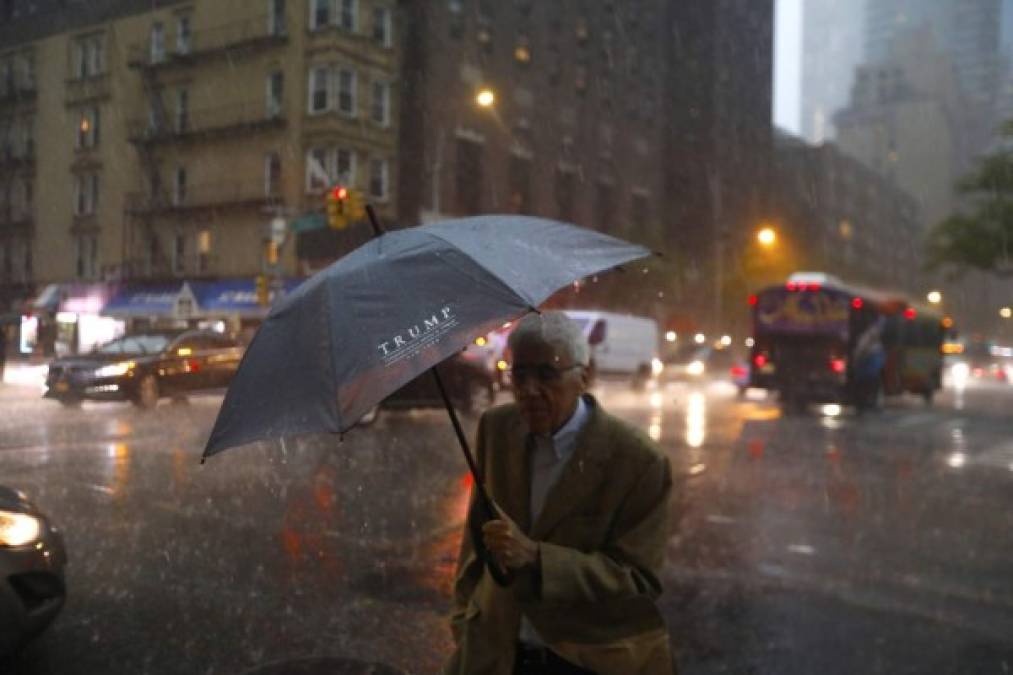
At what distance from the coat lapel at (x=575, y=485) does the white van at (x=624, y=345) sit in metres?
23.0

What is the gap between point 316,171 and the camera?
33.3 meters

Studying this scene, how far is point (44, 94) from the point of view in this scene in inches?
699

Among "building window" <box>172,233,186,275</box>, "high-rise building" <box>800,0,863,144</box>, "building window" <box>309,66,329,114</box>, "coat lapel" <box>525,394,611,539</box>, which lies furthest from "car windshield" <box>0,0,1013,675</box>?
"high-rise building" <box>800,0,863,144</box>

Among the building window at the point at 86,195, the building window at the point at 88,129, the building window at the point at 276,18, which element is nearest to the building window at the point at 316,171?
the building window at the point at 276,18

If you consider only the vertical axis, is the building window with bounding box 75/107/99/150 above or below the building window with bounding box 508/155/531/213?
below

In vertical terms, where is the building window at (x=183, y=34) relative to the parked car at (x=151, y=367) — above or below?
above

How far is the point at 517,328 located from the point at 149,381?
1565cm

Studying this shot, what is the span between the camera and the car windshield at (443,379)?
2.27m

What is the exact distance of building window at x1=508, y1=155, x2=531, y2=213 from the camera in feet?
140

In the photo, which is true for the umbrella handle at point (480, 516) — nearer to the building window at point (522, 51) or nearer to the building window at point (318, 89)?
the building window at point (318, 89)

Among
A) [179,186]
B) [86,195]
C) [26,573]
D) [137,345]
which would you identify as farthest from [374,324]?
[179,186]

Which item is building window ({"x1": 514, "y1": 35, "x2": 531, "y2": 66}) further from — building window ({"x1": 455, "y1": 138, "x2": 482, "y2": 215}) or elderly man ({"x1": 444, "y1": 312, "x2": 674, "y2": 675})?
elderly man ({"x1": 444, "y1": 312, "x2": 674, "y2": 675})

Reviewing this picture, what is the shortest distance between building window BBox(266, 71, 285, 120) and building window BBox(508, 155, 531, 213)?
12263 millimetres

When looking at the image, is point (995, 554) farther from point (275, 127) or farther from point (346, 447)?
point (275, 127)
